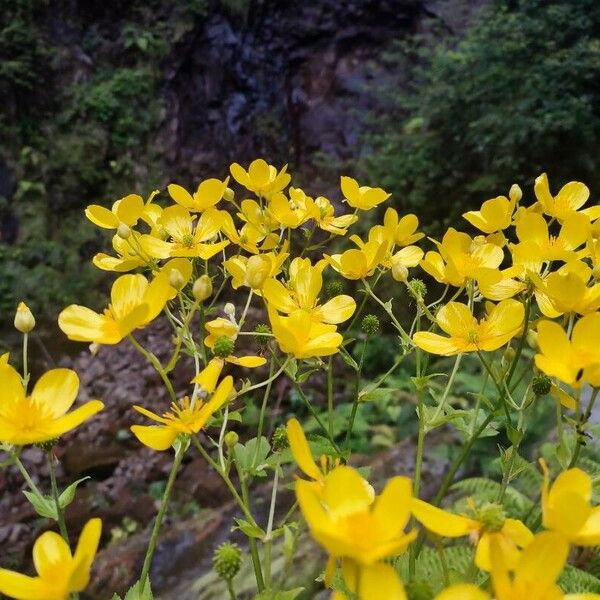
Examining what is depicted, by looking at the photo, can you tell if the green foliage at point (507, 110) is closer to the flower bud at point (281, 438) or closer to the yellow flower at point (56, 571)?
the flower bud at point (281, 438)

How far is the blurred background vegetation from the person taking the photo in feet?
10.8

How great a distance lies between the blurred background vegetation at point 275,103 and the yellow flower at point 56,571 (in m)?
3.19

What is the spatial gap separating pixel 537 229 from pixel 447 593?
415mm

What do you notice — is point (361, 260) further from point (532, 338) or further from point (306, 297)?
point (532, 338)

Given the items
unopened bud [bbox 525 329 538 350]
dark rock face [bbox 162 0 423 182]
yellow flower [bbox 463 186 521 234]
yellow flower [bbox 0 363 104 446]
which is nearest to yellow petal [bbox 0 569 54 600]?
yellow flower [bbox 0 363 104 446]

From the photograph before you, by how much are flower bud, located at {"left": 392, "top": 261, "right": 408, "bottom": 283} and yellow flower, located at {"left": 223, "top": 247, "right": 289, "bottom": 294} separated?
0.44 feet

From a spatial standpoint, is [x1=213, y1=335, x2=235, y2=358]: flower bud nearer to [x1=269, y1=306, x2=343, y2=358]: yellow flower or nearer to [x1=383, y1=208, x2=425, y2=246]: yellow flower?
[x1=269, y1=306, x2=343, y2=358]: yellow flower

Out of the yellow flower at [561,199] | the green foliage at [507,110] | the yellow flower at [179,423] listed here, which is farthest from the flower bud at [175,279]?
the green foliage at [507,110]

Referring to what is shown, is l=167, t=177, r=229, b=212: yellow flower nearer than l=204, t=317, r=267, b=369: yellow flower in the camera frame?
No

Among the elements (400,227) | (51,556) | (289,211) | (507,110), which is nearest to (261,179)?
(289,211)

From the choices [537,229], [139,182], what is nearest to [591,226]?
[537,229]

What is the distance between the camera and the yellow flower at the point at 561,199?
0.71 meters

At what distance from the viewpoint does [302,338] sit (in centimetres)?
55

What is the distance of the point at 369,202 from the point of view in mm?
877
